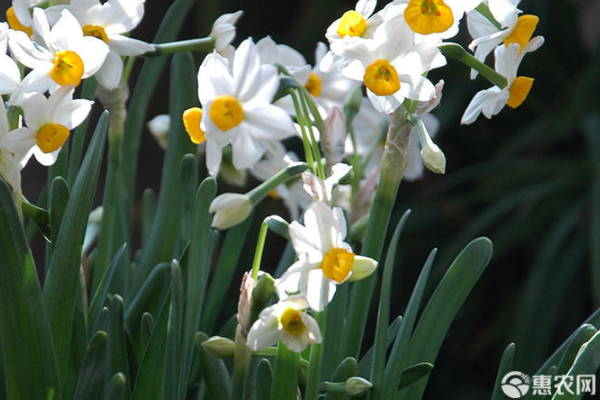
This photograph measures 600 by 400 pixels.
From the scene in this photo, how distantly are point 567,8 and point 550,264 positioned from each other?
74 centimetres

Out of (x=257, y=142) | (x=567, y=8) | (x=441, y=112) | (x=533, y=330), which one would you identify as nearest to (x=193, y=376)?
(x=257, y=142)

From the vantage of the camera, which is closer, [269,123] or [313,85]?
[269,123]

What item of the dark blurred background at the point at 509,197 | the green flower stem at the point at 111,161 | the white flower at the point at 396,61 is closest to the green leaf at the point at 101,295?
the green flower stem at the point at 111,161

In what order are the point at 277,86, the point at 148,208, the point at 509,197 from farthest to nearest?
1. the point at 509,197
2. the point at 148,208
3. the point at 277,86

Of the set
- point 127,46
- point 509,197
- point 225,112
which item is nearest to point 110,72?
point 127,46

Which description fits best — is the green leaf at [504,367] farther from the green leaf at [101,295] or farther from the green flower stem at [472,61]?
the green leaf at [101,295]

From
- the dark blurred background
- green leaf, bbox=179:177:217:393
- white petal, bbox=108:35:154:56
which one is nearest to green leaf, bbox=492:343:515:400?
green leaf, bbox=179:177:217:393

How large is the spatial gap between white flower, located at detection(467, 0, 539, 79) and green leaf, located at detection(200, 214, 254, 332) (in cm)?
27

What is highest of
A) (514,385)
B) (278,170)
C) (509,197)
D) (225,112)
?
(225,112)

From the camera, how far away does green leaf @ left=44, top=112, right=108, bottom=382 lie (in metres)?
0.47

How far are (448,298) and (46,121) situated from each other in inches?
11.3

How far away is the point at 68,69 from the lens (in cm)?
44

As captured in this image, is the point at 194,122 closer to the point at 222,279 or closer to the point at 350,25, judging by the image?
the point at 350,25

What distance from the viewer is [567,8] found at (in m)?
1.86
